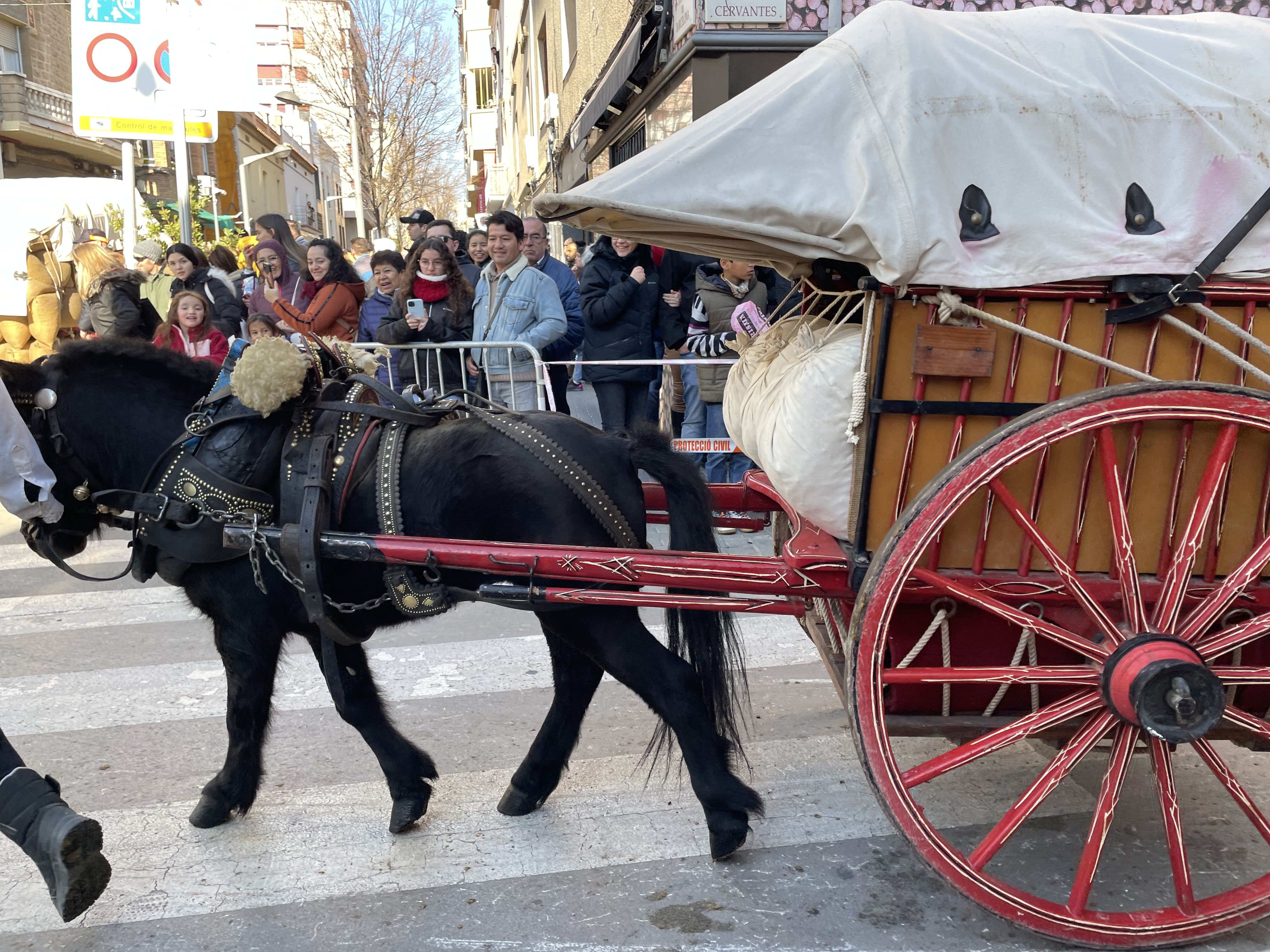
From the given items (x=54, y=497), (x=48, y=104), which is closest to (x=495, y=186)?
(x=48, y=104)

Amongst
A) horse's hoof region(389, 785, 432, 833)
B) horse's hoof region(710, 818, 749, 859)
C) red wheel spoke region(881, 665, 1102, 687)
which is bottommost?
horse's hoof region(389, 785, 432, 833)

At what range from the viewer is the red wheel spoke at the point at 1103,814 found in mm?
2303

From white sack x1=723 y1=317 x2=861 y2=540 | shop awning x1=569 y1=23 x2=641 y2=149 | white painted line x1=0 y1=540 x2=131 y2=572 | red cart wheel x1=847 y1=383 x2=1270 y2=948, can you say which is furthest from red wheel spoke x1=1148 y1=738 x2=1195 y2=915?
shop awning x1=569 y1=23 x2=641 y2=149

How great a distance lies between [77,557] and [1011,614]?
606 centimetres

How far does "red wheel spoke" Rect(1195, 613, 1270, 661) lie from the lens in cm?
231

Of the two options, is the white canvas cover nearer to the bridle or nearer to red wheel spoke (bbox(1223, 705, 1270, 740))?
red wheel spoke (bbox(1223, 705, 1270, 740))

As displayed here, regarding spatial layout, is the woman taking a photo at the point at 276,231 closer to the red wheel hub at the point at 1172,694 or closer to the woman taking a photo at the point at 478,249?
the woman taking a photo at the point at 478,249

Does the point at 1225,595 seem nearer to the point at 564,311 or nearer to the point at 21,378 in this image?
the point at 21,378

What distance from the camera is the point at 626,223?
291 centimetres

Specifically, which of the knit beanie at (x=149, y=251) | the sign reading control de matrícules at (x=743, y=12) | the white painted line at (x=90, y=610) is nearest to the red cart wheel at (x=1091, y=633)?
the white painted line at (x=90, y=610)

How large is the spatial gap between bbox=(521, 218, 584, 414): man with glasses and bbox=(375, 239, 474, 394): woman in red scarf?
0.62m

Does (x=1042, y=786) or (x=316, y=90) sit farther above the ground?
(x=316, y=90)

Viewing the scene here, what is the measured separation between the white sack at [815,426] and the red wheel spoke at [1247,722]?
37.9 inches

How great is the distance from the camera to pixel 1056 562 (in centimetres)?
229
